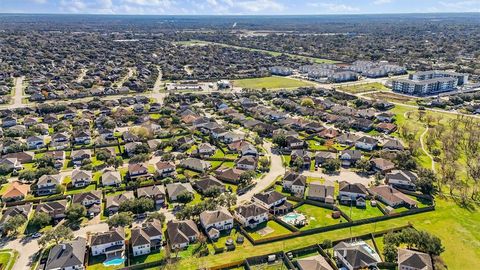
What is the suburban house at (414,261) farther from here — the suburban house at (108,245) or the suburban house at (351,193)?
the suburban house at (108,245)

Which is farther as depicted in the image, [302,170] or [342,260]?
[302,170]

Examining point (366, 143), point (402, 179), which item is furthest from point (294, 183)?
point (366, 143)

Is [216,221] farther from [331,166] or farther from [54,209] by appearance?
[331,166]

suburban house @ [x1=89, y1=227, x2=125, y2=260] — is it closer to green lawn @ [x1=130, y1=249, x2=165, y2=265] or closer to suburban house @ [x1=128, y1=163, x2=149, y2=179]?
green lawn @ [x1=130, y1=249, x2=165, y2=265]

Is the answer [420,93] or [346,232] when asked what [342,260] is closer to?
[346,232]

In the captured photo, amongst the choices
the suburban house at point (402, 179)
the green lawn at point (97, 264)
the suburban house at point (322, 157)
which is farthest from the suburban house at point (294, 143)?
the green lawn at point (97, 264)

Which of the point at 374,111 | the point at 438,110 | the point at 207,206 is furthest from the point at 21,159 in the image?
the point at 438,110
